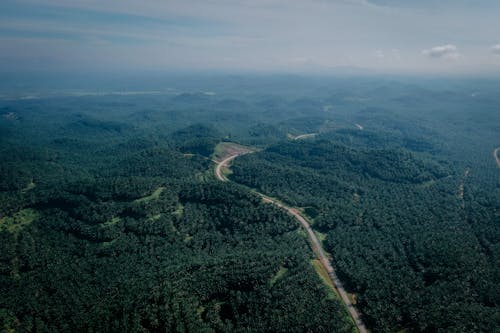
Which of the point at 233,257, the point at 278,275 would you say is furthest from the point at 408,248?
the point at 233,257

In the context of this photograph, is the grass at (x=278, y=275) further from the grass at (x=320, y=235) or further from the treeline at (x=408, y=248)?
the grass at (x=320, y=235)

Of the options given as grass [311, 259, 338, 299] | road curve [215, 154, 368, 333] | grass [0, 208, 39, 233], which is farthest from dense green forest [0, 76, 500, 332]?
road curve [215, 154, 368, 333]

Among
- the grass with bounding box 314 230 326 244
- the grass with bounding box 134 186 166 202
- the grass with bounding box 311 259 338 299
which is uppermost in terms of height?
the grass with bounding box 134 186 166 202

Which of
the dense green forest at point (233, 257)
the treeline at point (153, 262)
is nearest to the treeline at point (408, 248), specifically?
the dense green forest at point (233, 257)

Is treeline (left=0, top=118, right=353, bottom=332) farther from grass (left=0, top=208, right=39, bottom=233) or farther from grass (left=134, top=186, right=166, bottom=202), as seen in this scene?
grass (left=0, top=208, right=39, bottom=233)

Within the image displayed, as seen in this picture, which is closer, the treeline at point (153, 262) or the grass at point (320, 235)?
the treeline at point (153, 262)

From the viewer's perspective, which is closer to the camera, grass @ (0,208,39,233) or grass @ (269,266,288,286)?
grass @ (269,266,288,286)
